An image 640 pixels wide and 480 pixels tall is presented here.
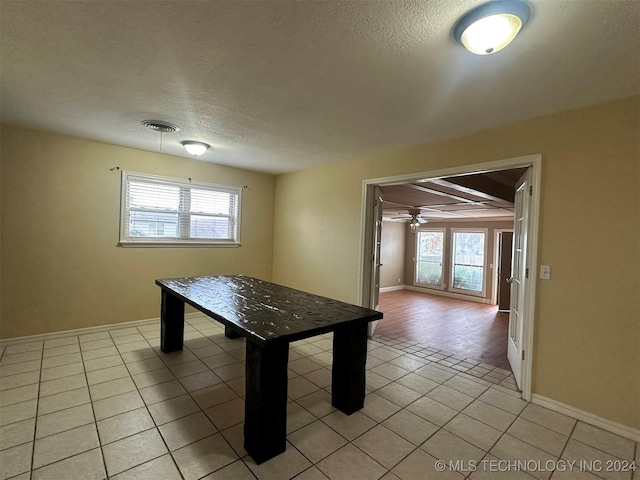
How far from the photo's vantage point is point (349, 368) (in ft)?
7.47

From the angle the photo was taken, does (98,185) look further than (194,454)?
Yes

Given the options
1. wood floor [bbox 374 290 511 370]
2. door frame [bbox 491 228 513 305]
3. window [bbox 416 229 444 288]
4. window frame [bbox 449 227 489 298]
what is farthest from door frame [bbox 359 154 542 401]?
window [bbox 416 229 444 288]

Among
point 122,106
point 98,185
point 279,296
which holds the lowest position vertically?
point 279,296

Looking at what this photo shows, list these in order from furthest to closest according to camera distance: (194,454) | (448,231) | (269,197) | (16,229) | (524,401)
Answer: (448,231) < (269,197) < (16,229) < (524,401) < (194,454)

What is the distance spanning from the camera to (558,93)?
212cm

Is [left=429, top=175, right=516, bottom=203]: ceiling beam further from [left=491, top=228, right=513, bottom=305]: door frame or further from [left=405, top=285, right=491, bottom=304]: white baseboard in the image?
[left=405, top=285, right=491, bottom=304]: white baseboard

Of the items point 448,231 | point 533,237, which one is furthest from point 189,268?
point 448,231

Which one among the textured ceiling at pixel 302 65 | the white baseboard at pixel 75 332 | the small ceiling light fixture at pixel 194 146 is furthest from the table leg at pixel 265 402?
the white baseboard at pixel 75 332

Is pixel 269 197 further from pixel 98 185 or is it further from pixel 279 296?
pixel 279 296

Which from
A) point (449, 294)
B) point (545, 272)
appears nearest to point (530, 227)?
point (545, 272)

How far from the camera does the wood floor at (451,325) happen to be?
12.6 feet

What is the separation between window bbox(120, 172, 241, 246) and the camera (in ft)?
13.3

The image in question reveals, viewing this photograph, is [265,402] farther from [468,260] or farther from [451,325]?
[468,260]

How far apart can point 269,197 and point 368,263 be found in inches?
93.5
